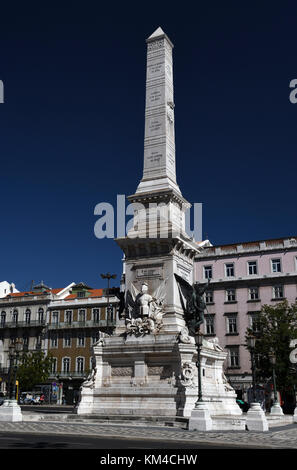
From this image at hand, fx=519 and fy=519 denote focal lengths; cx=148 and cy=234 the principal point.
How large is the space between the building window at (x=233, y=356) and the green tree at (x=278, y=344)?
7453 mm

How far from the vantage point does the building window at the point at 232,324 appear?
170 feet

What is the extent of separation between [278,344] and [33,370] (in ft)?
95.8

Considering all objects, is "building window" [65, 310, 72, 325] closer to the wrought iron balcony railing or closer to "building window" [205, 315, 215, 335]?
the wrought iron balcony railing

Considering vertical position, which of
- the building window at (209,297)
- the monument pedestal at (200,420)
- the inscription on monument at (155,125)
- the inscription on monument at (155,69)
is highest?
the inscription on monument at (155,69)

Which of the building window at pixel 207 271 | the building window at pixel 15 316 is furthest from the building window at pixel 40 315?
the building window at pixel 207 271

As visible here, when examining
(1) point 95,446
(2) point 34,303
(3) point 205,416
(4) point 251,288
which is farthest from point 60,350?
(1) point 95,446

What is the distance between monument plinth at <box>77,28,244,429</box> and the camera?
20219 millimetres

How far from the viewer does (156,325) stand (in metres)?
21.7

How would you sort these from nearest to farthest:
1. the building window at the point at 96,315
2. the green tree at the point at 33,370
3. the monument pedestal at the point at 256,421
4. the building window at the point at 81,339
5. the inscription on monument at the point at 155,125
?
the monument pedestal at the point at 256,421 → the inscription on monument at the point at 155,125 → the green tree at the point at 33,370 → the building window at the point at 96,315 → the building window at the point at 81,339

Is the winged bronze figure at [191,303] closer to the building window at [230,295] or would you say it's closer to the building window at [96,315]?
the building window at [230,295]

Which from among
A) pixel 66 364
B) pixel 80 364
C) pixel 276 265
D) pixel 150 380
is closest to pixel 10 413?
pixel 150 380

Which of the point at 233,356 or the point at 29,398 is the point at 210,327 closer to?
the point at 233,356

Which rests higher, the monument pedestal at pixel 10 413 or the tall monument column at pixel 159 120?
the tall monument column at pixel 159 120
